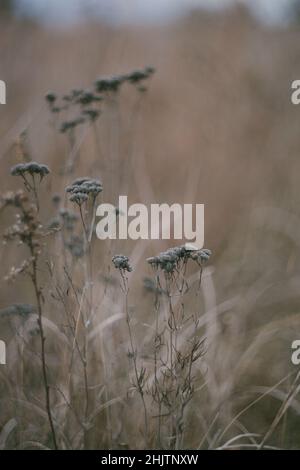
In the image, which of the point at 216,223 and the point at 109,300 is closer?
the point at 109,300

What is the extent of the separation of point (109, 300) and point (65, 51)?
3.91 meters

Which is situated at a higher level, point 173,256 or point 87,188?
point 87,188

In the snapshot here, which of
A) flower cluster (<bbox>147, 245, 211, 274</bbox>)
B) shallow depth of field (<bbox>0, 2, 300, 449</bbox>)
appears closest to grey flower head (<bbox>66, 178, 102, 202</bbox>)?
shallow depth of field (<bbox>0, 2, 300, 449</bbox>)

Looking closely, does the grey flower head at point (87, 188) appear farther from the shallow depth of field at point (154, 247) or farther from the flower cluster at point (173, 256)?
the flower cluster at point (173, 256)

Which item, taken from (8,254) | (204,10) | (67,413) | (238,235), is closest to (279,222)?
(238,235)

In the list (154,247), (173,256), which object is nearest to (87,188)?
(173,256)

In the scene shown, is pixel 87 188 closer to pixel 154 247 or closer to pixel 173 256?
pixel 173 256

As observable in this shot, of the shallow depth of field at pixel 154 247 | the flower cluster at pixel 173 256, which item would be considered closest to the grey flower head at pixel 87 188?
the shallow depth of field at pixel 154 247

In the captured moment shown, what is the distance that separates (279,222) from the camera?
3.91 m

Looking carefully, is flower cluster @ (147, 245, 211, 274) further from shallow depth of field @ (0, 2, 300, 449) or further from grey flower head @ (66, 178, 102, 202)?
grey flower head @ (66, 178, 102, 202)

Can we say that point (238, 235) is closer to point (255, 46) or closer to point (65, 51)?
point (255, 46)

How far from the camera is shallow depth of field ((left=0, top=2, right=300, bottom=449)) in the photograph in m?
2.16

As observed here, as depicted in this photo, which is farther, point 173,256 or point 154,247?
point 154,247

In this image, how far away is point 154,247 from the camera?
365 cm
